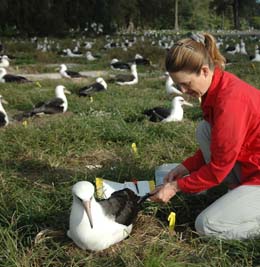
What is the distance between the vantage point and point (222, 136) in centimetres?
340

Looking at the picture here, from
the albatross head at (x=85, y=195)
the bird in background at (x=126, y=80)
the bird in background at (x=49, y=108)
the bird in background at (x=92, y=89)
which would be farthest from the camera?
the bird in background at (x=126, y=80)

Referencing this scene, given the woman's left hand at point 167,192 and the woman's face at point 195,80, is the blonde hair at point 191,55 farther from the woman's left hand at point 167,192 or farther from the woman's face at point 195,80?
the woman's left hand at point 167,192

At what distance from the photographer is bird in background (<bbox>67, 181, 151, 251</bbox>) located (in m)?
3.23

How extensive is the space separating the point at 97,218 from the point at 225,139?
970 mm

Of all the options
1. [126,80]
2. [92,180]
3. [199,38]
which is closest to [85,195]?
[199,38]

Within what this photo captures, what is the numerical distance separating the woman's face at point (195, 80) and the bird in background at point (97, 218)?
2.67 ft

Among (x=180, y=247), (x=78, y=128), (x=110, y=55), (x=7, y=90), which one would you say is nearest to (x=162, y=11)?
(x=110, y=55)

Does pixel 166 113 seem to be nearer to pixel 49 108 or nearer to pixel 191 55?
pixel 49 108

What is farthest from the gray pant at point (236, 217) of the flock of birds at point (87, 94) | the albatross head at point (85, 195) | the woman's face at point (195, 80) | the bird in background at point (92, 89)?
the bird in background at point (92, 89)

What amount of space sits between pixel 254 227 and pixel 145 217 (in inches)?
32.4

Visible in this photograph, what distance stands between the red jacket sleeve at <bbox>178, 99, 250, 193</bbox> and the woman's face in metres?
0.17

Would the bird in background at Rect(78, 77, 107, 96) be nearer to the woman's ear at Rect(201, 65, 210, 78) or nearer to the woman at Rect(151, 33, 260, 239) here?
the woman at Rect(151, 33, 260, 239)

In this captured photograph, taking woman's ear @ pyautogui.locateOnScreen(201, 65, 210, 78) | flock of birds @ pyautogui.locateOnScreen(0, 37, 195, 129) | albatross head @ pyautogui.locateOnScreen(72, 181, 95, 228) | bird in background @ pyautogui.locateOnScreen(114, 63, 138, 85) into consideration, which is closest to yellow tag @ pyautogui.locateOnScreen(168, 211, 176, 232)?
albatross head @ pyautogui.locateOnScreen(72, 181, 95, 228)

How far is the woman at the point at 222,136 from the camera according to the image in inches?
133
